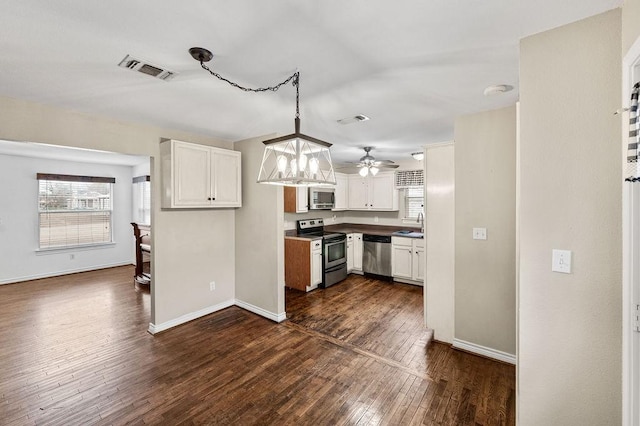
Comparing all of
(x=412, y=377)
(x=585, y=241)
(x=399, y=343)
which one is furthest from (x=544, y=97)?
(x=399, y=343)

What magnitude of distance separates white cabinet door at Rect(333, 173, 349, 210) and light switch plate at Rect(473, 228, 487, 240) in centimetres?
347

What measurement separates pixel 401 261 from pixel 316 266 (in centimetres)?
163

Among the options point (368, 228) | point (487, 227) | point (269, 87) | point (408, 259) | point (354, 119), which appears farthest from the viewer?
point (368, 228)

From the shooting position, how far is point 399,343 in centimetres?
302

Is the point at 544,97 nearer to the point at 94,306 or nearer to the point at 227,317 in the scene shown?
the point at 227,317

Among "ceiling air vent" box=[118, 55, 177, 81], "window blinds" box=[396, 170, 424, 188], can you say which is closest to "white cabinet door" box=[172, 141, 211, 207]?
"ceiling air vent" box=[118, 55, 177, 81]

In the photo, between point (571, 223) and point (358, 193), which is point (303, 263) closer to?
point (358, 193)

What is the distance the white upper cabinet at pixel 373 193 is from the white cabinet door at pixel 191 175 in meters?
3.52

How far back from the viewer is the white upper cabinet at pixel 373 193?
5789mm

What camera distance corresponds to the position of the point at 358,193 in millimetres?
6199

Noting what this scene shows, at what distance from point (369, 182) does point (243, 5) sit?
4969 millimetres

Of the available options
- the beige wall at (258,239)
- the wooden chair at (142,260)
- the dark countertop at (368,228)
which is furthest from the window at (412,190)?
the wooden chair at (142,260)

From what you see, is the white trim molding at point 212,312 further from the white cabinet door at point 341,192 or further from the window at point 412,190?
the window at point 412,190

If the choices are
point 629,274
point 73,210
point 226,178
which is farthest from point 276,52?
point 73,210
